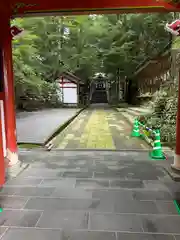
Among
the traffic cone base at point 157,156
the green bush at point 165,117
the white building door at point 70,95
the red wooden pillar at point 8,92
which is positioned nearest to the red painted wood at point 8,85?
the red wooden pillar at point 8,92

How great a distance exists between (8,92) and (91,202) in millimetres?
2590

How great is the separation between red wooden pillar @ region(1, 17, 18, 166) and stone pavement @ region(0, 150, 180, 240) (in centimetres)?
52

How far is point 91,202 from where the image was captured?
9.91 feet

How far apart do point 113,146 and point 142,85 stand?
16516 millimetres

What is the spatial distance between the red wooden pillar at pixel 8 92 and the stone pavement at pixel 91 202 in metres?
0.52

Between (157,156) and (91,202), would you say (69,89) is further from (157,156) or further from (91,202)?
(91,202)

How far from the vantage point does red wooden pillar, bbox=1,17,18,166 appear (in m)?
4.05

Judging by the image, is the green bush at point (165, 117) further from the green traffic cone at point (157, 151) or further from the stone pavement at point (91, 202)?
the stone pavement at point (91, 202)

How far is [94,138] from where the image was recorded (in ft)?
24.3

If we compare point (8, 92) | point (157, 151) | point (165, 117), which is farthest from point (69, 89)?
point (8, 92)

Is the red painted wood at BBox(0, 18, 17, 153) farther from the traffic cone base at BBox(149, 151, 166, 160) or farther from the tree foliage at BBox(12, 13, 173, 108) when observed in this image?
the tree foliage at BBox(12, 13, 173, 108)

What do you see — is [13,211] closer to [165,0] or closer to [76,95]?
[165,0]

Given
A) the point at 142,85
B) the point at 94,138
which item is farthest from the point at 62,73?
the point at 94,138

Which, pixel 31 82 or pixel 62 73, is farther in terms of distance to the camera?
pixel 62 73
